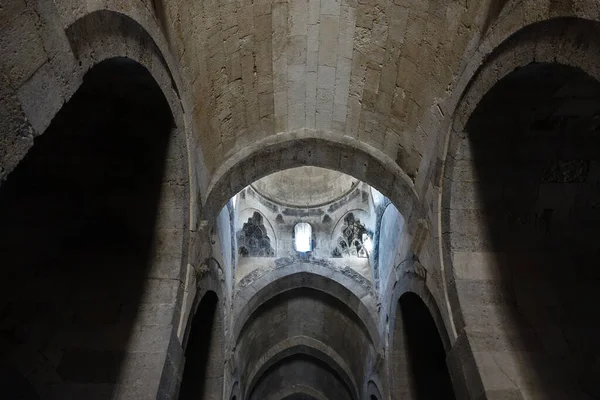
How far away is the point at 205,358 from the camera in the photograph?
7355 mm

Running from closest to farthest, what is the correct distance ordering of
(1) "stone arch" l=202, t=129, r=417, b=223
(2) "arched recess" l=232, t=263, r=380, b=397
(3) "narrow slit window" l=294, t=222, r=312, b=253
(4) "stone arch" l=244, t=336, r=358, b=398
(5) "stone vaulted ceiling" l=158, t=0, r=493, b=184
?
(5) "stone vaulted ceiling" l=158, t=0, r=493, b=184 < (1) "stone arch" l=202, t=129, r=417, b=223 < (2) "arched recess" l=232, t=263, r=380, b=397 < (3) "narrow slit window" l=294, t=222, r=312, b=253 < (4) "stone arch" l=244, t=336, r=358, b=398

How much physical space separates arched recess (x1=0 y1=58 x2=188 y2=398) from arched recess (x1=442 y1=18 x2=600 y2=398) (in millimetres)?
2600

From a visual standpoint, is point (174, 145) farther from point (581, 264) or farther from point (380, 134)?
point (581, 264)

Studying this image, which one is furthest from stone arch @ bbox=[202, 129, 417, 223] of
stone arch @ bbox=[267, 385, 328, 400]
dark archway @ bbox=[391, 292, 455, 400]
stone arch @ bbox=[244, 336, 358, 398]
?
stone arch @ bbox=[267, 385, 328, 400]

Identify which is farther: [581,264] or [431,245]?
[431,245]

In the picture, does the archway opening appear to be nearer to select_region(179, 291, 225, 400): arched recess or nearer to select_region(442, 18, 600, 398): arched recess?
select_region(442, 18, 600, 398): arched recess

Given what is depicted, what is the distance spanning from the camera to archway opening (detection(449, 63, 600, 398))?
392 centimetres

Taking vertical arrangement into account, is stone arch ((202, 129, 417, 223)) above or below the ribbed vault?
below

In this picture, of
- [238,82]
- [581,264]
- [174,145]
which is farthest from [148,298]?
[581,264]

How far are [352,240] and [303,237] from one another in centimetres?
114

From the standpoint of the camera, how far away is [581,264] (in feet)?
14.4

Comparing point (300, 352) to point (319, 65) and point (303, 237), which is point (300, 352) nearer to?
point (303, 237)

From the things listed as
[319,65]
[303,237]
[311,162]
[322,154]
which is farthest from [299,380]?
[319,65]

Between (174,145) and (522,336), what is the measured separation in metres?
3.52
